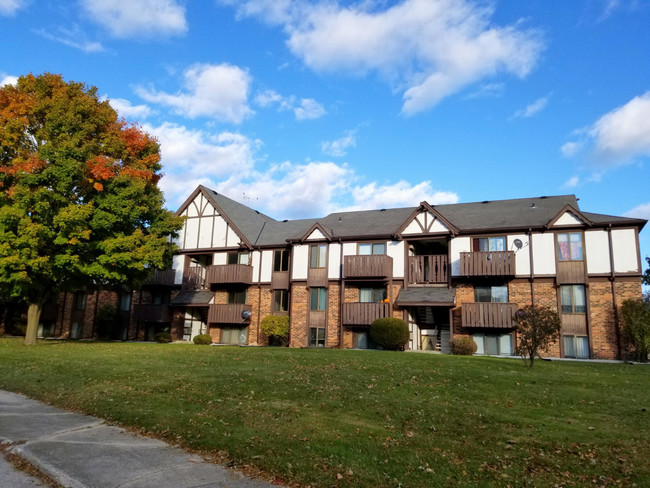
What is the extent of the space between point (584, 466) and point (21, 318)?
43784 mm

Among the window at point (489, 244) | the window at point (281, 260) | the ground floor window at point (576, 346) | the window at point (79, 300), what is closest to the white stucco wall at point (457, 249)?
the window at point (489, 244)

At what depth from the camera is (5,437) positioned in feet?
25.6

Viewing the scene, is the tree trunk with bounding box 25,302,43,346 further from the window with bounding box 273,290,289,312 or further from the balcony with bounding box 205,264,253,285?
the window with bounding box 273,290,289,312

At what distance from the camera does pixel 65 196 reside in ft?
74.9

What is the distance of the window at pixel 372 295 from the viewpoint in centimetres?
3008

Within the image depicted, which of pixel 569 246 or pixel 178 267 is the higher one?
pixel 569 246

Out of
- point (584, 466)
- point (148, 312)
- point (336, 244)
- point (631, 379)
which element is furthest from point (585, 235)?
point (148, 312)

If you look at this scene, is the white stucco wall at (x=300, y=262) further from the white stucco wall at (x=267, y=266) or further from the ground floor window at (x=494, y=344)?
the ground floor window at (x=494, y=344)

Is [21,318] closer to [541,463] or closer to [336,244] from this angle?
[336,244]

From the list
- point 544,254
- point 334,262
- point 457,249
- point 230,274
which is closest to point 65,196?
point 230,274

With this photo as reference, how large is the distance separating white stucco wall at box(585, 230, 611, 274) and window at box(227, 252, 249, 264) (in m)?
21.7

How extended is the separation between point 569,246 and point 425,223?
7925 mm

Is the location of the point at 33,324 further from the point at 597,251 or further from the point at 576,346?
the point at 597,251

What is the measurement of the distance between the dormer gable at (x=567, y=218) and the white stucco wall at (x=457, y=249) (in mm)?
4403
